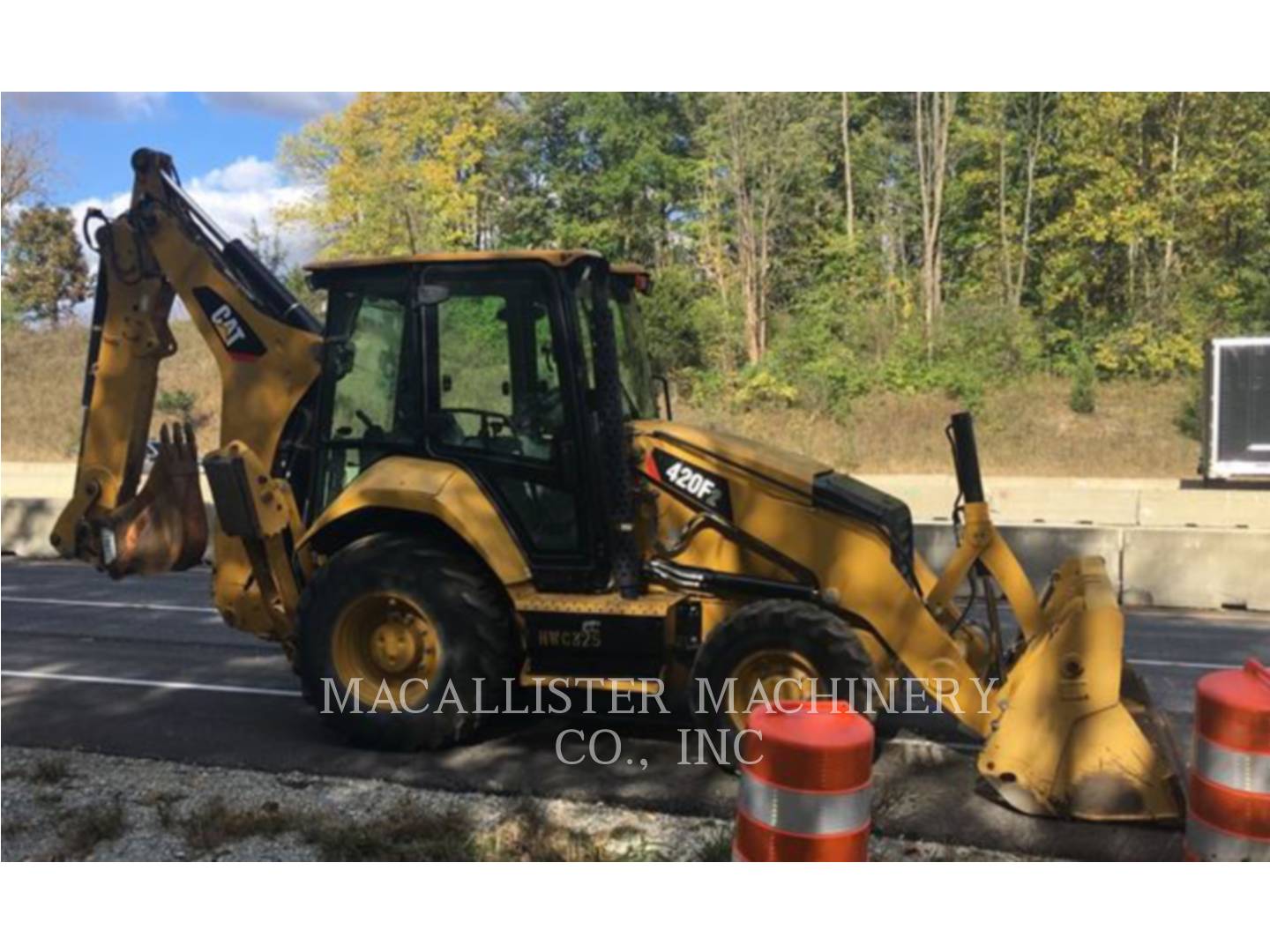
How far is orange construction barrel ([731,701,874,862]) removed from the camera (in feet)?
11.5

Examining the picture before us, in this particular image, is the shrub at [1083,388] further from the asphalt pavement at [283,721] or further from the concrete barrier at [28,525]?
the concrete barrier at [28,525]

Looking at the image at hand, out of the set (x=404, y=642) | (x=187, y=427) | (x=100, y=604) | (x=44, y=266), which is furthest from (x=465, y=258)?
(x=44, y=266)

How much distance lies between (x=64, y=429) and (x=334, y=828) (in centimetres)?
3110

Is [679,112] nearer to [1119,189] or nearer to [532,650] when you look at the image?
[1119,189]

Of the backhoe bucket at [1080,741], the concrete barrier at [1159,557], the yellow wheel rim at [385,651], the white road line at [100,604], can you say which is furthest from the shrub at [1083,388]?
the yellow wheel rim at [385,651]

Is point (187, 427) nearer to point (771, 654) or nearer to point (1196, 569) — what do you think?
point (771, 654)

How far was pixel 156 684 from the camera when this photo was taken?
25.3ft

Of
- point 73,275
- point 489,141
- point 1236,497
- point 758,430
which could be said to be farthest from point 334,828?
point 73,275

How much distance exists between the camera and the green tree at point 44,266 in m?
36.1

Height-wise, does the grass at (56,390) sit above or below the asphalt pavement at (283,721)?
above

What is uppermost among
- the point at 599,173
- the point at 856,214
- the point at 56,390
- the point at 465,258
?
the point at 599,173

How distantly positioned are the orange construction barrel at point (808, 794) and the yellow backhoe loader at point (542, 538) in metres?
1.84

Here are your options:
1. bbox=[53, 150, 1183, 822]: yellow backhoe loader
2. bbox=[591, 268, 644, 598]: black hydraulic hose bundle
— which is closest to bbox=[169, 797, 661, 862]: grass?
bbox=[53, 150, 1183, 822]: yellow backhoe loader

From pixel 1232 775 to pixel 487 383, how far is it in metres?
3.99
